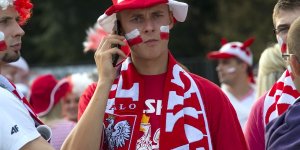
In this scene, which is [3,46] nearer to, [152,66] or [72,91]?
[152,66]

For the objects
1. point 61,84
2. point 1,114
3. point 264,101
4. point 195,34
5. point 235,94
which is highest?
point 1,114

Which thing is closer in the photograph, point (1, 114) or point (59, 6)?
point (1, 114)

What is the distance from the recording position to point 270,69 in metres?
6.34

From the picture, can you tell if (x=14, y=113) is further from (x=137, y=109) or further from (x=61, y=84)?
(x=61, y=84)

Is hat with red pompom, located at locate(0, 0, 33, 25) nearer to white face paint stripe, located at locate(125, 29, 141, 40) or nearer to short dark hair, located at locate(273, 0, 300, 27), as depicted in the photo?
white face paint stripe, located at locate(125, 29, 141, 40)

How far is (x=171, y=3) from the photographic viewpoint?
4.62 metres

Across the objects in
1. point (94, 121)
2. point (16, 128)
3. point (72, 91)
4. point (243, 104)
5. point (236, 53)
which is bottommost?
point (243, 104)

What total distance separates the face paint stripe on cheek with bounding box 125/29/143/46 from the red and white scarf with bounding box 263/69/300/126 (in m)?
0.93

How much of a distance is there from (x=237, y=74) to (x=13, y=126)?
6552mm

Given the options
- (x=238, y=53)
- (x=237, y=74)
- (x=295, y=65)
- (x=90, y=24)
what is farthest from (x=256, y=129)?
(x=90, y=24)

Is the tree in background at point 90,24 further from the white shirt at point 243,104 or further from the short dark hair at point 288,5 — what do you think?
the short dark hair at point 288,5

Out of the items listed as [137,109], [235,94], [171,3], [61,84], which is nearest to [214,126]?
[137,109]

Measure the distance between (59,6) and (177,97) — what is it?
2383cm

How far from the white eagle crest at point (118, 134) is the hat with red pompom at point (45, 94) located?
10.9 feet
